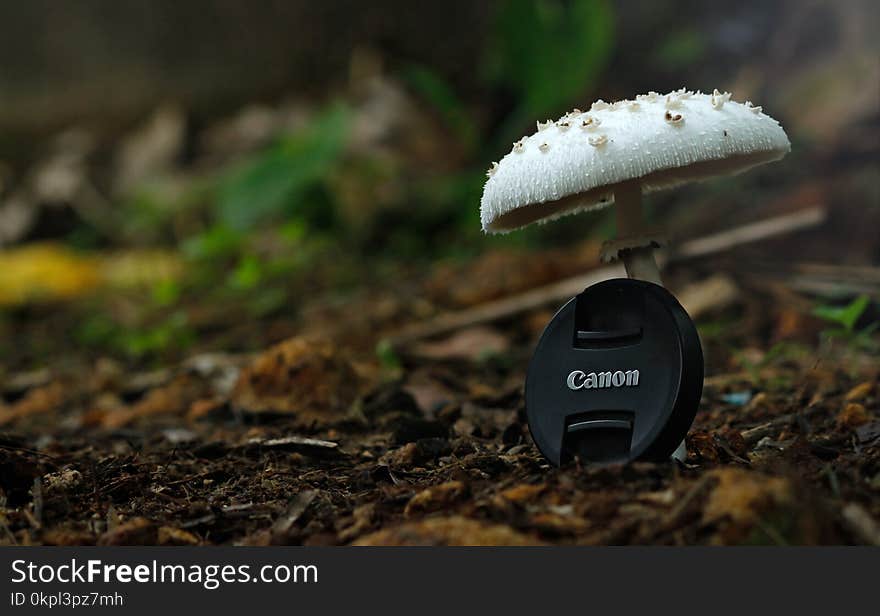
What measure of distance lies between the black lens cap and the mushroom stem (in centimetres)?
18

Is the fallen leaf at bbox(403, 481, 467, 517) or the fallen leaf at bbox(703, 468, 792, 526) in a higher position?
the fallen leaf at bbox(403, 481, 467, 517)

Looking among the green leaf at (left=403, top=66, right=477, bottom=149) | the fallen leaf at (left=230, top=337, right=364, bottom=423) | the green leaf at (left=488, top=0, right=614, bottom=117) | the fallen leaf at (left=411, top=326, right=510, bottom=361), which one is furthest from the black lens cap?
the green leaf at (left=403, top=66, right=477, bottom=149)

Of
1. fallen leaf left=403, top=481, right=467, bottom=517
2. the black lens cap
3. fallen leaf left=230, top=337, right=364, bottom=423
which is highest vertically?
fallen leaf left=230, top=337, right=364, bottom=423

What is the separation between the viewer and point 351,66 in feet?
33.5

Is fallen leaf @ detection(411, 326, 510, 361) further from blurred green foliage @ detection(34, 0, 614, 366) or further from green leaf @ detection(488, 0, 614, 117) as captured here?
green leaf @ detection(488, 0, 614, 117)

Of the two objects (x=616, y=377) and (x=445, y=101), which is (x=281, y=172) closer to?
(x=445, y=101)

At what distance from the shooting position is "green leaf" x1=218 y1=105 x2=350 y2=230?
24.1 feet

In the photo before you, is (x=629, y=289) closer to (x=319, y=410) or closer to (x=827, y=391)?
(x=827, y=391)

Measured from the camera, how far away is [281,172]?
7.61 m

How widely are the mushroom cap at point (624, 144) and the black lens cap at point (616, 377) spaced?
405 mm

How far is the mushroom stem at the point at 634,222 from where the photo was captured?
107 inches

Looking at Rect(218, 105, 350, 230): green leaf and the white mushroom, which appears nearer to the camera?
the white mushroom

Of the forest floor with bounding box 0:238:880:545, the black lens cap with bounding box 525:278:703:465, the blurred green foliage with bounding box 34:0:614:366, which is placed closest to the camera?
the forest floor with bounding box 0:238:880:545

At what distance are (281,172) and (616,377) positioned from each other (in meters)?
5.62
